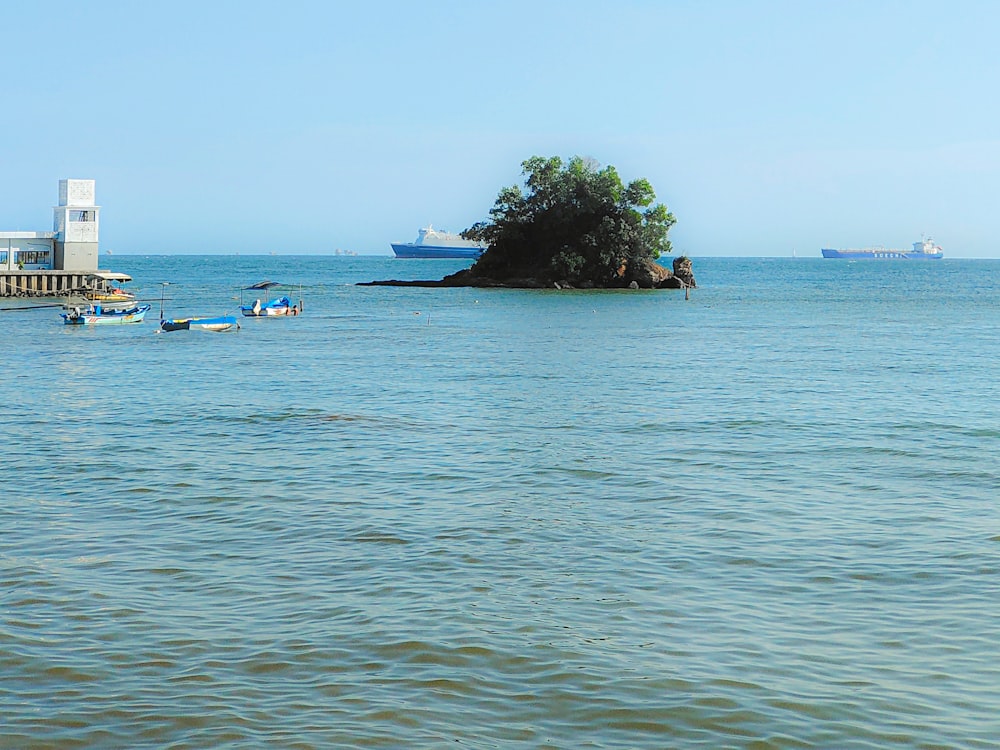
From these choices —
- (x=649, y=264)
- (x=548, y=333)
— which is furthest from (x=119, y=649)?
(x=649, y=264)

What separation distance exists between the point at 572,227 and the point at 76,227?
4318cm

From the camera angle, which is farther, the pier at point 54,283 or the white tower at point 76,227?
the white tower at point 76,227

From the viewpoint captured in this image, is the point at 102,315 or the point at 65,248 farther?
the point at 65,248

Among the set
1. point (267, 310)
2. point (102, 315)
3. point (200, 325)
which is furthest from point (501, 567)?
point (267, 310)

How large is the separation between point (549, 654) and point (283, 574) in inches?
157

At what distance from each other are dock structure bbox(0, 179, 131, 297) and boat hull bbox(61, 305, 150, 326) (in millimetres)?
26989

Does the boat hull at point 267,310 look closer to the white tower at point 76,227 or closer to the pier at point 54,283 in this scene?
the pier at point 54,283

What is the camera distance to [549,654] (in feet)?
36.3

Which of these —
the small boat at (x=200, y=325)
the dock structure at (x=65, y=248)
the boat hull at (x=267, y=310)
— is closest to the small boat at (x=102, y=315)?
the small boat at (x=200, y=325)

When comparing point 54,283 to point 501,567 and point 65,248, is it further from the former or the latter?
point 501,567

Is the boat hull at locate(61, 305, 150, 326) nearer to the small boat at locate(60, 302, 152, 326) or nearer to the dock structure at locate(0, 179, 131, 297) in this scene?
the small boat at locate(60, 302, 152, 326)

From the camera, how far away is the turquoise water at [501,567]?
9.66m

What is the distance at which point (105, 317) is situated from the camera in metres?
63.7

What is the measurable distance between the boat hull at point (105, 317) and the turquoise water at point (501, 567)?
3048 centimetres
